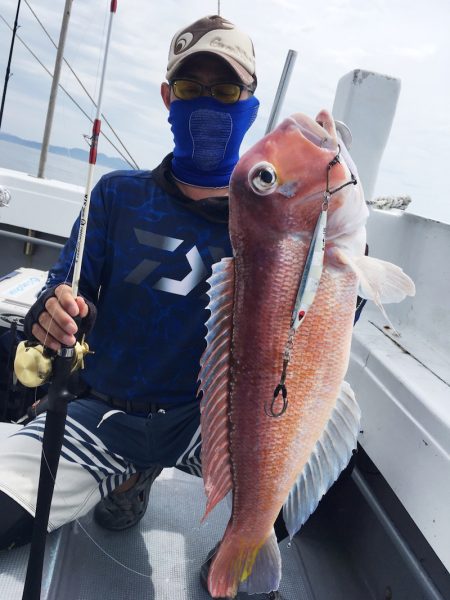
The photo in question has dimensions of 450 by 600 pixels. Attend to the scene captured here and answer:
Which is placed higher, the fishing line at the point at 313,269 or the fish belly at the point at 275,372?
the fishing line at the point at 313,269

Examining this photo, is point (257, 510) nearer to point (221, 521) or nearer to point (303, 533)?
point (221, 521)

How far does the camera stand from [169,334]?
2.09m

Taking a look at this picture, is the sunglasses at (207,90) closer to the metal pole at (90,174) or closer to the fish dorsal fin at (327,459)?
the metal pole at (90,174)

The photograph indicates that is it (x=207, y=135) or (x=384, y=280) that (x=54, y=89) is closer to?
(x=207, y=135)

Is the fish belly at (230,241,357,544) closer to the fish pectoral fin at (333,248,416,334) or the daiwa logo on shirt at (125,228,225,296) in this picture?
the fish pectoral fin at (333,248,416,334)

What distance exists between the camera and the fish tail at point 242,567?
148 cm

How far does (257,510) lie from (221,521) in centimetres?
122

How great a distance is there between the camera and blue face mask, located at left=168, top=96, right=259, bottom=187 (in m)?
1.97

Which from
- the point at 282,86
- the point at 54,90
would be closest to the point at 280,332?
the point at 282,86

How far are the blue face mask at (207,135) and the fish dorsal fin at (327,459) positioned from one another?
3.47 ft

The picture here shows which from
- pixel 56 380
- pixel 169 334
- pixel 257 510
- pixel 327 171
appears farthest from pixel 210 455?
pixel 327 171

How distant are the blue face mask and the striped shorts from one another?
0.96 metres

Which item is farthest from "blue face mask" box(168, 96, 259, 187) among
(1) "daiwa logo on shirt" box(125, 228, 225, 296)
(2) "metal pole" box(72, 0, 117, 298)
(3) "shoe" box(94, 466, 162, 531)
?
(3) "shoe" box(94, 466, 162, 531)

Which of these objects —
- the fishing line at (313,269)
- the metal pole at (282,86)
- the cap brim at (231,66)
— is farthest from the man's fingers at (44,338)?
the metal pole at (282,86)
